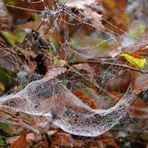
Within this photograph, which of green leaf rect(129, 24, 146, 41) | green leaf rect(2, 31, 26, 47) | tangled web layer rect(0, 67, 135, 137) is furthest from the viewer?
green leaf rect(2, 31, 26, 47)

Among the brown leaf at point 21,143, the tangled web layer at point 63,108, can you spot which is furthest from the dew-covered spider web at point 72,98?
the brown leaf at point 21,143

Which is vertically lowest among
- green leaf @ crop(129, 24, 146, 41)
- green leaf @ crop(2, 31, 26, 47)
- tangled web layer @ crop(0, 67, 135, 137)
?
tangled web layer @ crop(0, 67, 135, 137)

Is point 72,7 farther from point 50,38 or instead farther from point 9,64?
point 9,64

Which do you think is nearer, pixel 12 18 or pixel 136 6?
pixel 12 18

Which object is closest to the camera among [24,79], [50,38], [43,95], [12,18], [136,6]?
[43,95]

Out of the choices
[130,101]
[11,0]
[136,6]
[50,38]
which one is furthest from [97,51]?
[136,6]

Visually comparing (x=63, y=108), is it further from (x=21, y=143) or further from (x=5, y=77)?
(x=5, y=77)

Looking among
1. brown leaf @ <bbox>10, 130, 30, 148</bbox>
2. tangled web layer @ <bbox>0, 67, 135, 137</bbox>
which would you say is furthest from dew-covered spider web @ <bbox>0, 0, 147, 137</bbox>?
brown leaf @ <bbox>10, 130, 30, 148</bbox>

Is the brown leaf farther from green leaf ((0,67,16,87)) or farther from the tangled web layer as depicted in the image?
green leaf ((0,67,16,87))
